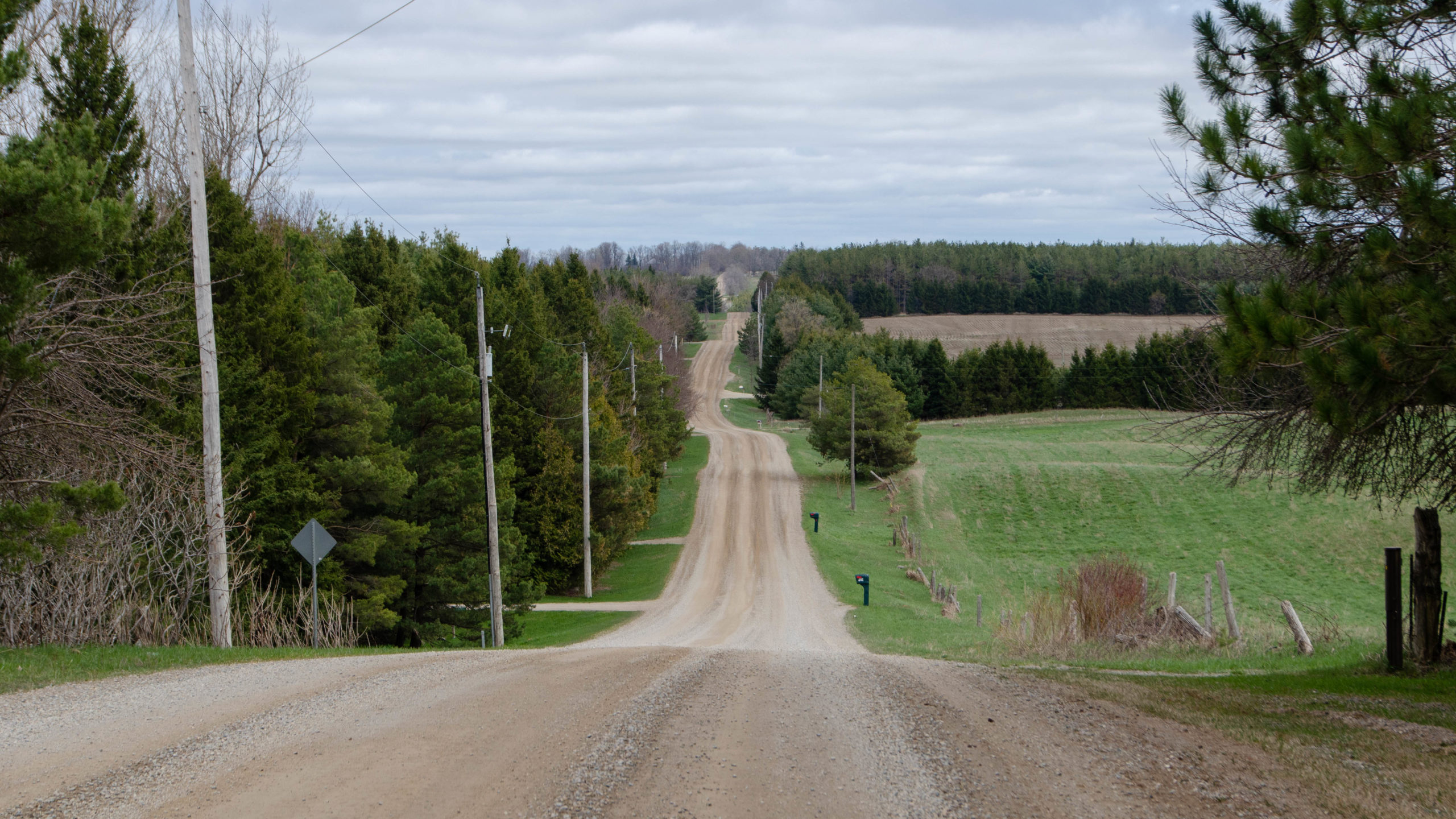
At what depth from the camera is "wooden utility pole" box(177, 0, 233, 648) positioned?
13.7 metres

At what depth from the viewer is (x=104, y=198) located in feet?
34.6

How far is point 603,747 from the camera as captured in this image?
682 centimetres

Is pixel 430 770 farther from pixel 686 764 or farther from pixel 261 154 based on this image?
pixel 261 154

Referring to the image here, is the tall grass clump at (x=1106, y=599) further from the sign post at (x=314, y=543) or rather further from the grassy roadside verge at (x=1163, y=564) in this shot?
the sign post at (x=314, y=543)

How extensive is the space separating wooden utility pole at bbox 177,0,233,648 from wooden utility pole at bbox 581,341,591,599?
20.6 metres

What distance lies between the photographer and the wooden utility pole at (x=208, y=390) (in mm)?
13672

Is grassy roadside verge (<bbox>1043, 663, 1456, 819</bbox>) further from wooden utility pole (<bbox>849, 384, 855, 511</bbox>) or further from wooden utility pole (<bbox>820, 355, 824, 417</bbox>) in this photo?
wooden utility pole (<bbox>820, 355, 824, 417</bbox>)

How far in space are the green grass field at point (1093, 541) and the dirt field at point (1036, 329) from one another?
38736mm

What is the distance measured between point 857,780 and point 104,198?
10262mm

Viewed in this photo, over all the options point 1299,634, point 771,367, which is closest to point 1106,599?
point 1299,634

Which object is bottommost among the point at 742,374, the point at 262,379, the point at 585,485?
the point at 585,485

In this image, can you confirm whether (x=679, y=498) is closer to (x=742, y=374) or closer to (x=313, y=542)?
(x=313, y=542)

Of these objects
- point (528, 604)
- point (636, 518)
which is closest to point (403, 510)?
point (528, 604)

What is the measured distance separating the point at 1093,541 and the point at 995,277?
Result: 328 ft
